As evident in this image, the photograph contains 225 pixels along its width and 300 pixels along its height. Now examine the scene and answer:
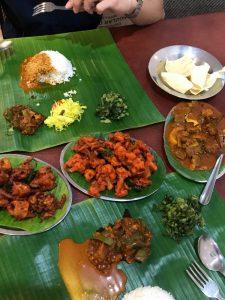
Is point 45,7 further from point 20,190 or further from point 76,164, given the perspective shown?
point 20,190

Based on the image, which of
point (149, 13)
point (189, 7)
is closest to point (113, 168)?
point (149, 13)

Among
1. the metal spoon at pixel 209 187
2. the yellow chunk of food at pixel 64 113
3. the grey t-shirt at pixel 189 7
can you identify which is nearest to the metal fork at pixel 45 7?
the yellow chunk of food at pixel 64 113

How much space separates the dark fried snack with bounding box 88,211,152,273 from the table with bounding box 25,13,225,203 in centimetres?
81

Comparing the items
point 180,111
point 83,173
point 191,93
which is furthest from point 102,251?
point 191,93

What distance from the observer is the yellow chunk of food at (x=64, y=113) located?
8.14ft

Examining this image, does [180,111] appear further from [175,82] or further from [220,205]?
[220,205]

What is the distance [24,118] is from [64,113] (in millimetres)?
284

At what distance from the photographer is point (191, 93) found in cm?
282

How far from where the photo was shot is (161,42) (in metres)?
3.27

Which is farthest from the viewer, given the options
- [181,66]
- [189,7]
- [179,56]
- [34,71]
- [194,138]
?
[189,7]

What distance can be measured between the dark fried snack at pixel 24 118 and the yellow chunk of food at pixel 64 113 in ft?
0.24

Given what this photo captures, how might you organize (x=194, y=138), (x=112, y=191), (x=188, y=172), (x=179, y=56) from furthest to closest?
(x=179, y=56) < (x=194, y=138) < (x=188, y=172) < (x=112, y=191)

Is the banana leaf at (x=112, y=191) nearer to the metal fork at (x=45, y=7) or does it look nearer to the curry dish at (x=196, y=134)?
the curry dish at (x=196, y=134)

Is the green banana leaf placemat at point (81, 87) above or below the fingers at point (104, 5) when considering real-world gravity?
below
